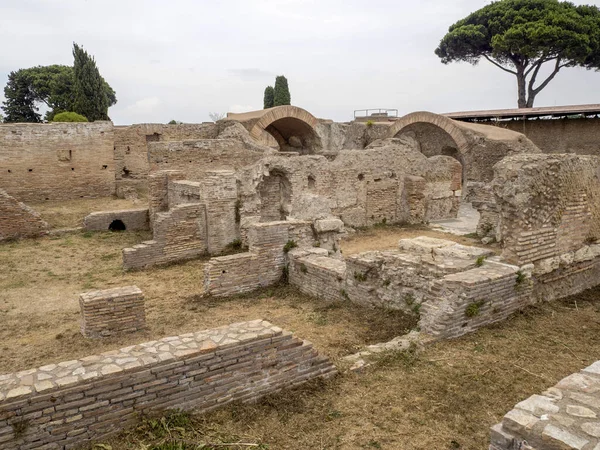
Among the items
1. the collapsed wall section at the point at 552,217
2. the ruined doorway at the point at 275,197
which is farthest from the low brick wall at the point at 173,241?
the collapsed wall section at the point at 552,217

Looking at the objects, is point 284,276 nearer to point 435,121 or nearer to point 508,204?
point 508,204

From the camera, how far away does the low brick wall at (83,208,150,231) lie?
12555 millimetres

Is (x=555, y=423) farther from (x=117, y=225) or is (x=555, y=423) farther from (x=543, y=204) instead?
(x=117, y=225)

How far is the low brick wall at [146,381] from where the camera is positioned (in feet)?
10.6

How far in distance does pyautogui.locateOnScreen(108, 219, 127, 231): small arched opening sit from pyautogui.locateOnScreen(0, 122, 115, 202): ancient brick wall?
4.85 metres

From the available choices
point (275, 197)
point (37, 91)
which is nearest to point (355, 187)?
point (275, 197)

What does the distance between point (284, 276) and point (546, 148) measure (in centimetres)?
1787

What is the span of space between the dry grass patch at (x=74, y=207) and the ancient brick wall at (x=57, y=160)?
483mm

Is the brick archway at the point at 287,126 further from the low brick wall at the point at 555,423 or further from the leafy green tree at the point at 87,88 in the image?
the low brick wall at the point at 555,423

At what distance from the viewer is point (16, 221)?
39.2ft

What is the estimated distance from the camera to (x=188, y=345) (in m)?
3.95

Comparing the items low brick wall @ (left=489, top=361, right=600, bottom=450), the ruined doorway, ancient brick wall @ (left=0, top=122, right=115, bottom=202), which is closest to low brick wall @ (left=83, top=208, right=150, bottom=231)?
the ruined doorway

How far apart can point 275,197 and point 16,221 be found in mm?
6661

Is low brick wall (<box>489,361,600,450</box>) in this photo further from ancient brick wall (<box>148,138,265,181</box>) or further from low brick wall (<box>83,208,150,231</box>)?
ancient brick wall (<box>148,138,265,181</box>)
